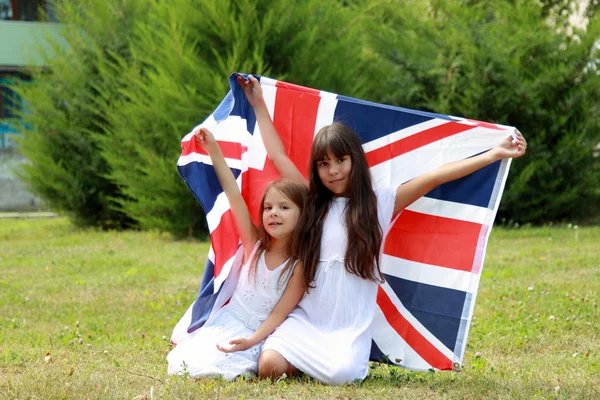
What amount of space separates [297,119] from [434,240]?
1.09 metres

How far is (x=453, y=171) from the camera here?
14.1ft

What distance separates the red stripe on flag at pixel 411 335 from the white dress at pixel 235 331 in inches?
24.2

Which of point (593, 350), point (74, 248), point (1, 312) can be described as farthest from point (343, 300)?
point (74, 248)

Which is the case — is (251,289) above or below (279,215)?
below

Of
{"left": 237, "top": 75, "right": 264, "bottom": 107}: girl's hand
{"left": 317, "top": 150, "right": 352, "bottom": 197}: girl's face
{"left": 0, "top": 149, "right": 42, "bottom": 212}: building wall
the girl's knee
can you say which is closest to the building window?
{"left": 0, "top": 149, "right": 42, "bottom": 212}: building wall

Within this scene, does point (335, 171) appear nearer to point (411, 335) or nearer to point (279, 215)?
point (279, 215)

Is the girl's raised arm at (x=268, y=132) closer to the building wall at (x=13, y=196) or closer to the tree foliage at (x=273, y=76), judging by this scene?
the tree foliage at (x=273, y=76)

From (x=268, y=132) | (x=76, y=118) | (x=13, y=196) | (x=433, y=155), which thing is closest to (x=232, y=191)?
(x=268, y=132)

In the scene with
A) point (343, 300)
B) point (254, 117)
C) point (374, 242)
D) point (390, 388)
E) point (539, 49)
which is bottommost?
point (390, 388)

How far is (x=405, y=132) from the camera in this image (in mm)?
4617

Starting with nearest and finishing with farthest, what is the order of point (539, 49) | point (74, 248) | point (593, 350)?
point (593, 350), point (74, 248), point (539, 49)

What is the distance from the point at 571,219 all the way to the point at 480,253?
869 centimetres

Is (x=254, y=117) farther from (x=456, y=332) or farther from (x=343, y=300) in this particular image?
(x=456, y=332)

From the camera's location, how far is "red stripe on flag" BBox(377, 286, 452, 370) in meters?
4.41
